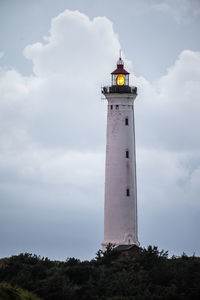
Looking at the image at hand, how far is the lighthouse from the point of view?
4462cm

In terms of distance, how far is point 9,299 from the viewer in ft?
90.4

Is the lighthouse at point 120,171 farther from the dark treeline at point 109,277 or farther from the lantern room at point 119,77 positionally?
the dark treeline at point 109,277

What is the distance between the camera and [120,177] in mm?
Answer: 44812

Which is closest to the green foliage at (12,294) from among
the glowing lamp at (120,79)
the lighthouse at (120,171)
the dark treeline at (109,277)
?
the dark treeline at (109,277)

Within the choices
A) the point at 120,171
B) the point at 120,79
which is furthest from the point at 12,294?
the point at 120,79

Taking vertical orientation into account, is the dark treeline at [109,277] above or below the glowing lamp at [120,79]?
below

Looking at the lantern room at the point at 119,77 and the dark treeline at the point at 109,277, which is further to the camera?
the lantern room at the point at 119,77

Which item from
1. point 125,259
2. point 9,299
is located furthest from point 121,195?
point 9,299

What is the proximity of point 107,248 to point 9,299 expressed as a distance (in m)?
14.2

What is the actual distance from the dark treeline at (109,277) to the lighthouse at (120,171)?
4.70 meters

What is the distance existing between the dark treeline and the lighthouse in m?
4.70

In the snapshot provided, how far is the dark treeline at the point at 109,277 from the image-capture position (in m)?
32.7

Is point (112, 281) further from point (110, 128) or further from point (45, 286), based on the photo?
point (110, 128)

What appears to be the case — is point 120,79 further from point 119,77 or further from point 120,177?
point 120,177
